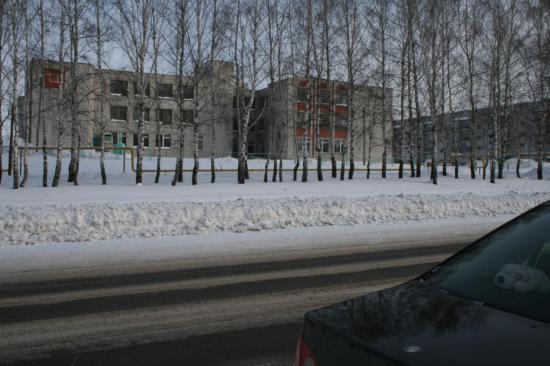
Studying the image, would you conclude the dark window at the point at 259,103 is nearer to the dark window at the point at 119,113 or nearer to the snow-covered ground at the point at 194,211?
the dark window at the point at 119,113

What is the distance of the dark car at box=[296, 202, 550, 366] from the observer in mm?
1937

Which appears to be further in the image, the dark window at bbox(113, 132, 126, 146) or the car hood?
the dark window at bbox(113, 132, 126, 146)

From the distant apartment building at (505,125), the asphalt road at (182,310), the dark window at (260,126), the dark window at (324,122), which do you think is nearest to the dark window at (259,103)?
the dark window at (260,126)

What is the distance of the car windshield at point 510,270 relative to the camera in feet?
7.93

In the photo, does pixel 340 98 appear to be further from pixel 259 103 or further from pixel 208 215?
pixel 208 215

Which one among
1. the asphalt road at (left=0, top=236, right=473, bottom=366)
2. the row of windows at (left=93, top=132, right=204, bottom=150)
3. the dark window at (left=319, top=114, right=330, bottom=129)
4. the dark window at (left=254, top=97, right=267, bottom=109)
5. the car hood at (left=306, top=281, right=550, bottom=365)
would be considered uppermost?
the dark window at (left=254, top=97, right=267, bottom=109)

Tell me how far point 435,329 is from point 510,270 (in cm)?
83

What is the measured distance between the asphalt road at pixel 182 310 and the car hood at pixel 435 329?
1792 millimetres

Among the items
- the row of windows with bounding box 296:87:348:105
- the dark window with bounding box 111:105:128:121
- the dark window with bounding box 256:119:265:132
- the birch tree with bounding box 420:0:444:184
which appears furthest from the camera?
the dark window with bounding box 256:119:265:132

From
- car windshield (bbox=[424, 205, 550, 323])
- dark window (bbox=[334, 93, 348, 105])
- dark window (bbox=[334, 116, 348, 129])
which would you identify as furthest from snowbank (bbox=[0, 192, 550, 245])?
dark window (bbox=[334, 116, 348, 129])

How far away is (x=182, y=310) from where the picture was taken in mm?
5441

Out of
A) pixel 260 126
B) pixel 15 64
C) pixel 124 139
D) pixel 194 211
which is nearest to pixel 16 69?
pixel 15 64

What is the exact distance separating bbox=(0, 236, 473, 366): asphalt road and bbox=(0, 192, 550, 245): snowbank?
3.95 metres

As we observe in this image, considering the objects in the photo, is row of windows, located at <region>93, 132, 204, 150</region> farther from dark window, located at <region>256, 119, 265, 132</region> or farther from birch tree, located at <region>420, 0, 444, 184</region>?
birch tree, located at <region>420, 0, 444, 184</region>
